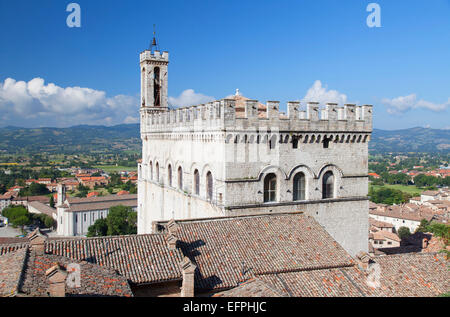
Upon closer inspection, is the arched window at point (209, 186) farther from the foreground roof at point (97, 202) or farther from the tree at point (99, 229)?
the foreground roof at point (97, 202)

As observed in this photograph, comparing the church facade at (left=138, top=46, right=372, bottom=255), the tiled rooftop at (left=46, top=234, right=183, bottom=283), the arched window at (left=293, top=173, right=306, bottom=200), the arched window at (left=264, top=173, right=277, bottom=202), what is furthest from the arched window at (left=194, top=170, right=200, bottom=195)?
the tiled rooftop at (left=46, top=234, right=183, bottom=283)

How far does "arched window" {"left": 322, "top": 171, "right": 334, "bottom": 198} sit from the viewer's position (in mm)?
24359

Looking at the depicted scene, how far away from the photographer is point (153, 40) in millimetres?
34156

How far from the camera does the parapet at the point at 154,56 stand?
3325cm

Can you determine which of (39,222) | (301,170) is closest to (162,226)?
(301,170)

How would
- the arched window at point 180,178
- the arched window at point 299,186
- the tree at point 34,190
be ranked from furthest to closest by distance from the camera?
the tree at point 34,190 < the arched window at point 180,178 < the arched window at point 299,186

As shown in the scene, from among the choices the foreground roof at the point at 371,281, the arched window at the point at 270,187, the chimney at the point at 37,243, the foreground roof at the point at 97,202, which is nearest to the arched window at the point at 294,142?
the arched window at the point at 270,187

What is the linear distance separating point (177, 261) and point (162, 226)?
3.68 m

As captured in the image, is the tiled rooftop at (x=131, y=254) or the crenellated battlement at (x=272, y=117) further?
the crenellated battlement at (x=272, y=117)

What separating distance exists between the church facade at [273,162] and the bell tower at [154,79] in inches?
233

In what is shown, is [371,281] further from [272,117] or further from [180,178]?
[180,178]

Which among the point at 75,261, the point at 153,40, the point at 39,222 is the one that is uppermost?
the point at 153,40
